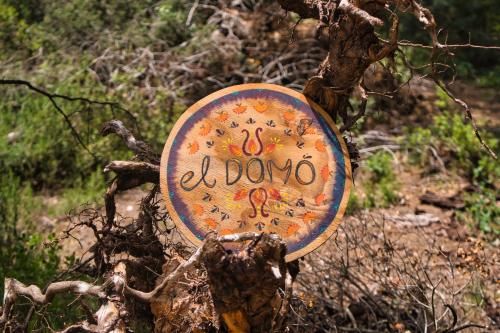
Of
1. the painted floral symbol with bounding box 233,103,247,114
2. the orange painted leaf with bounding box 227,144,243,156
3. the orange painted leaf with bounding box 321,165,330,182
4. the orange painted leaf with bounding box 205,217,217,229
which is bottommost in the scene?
the orange painted leaf with bounding box 205,217,217,229

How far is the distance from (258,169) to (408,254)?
1.43 metres

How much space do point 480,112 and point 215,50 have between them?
10.7 feet

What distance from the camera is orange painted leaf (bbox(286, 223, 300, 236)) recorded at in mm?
2516

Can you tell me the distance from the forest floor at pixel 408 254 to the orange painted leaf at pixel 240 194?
0.80 meters

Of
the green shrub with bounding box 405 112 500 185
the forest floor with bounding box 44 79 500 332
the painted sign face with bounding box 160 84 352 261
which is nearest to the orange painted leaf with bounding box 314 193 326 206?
the painted sign face with bounding box 160 84 352 261

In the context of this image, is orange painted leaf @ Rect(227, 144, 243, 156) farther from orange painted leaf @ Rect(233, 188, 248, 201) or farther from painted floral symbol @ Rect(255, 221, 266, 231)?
painted floral symbol @ Rect(255, 221, 266, 231)

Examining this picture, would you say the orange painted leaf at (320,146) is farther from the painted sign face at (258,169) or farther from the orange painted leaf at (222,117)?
the orange painted leaf at (222,117)

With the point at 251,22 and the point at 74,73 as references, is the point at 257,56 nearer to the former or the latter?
the point at 251,22

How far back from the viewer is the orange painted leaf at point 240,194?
255cm

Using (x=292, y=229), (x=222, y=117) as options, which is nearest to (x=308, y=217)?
(x=292, y=229)

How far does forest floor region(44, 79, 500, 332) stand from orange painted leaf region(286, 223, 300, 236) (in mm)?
704

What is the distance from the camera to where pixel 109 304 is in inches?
97.2

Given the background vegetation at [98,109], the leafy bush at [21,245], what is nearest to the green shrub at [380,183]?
the background vegetation at [98,109]

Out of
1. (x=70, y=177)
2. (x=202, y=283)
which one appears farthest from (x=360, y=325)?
(x=70, y=177)
